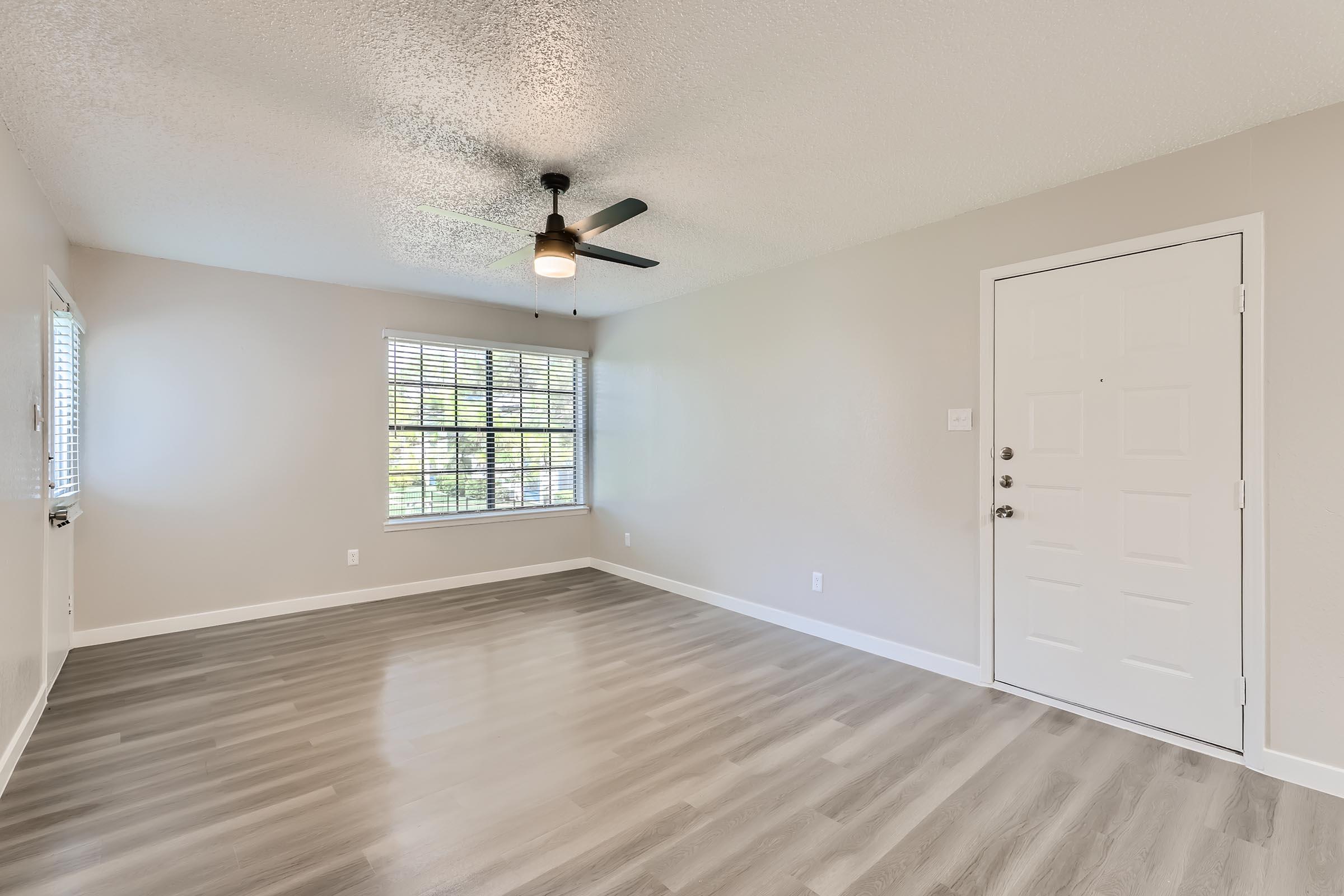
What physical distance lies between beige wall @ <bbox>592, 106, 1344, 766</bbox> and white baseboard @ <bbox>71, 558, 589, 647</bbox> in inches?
38.2

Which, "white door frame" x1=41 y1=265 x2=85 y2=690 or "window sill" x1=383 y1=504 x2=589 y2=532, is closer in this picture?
"white door frame" x1=41 y1=265 x2=85 y2=690

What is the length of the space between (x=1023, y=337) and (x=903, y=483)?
991 millimetres

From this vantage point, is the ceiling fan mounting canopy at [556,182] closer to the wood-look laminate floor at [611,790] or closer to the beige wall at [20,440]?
the beige wall at [20,440]

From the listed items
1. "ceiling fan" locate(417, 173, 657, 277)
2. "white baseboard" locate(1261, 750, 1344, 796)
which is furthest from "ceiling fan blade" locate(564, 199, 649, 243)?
"white baseboard" locate(1261, 750, 1344, 796)

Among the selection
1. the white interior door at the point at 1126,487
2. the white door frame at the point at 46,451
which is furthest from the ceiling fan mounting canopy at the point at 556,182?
the white door frame at the point at 46,451

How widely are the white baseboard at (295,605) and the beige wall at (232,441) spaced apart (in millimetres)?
50

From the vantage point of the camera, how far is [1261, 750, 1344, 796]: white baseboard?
7.12ft

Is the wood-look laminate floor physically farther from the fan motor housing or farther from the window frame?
the fan motor housing

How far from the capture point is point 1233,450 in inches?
94.6

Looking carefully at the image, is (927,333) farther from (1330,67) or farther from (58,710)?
(58,710)

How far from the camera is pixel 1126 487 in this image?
2.70 meters

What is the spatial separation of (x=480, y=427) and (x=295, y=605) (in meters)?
1.97

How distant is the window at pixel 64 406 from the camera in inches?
122

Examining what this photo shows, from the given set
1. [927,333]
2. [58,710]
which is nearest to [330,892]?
[58,710]
